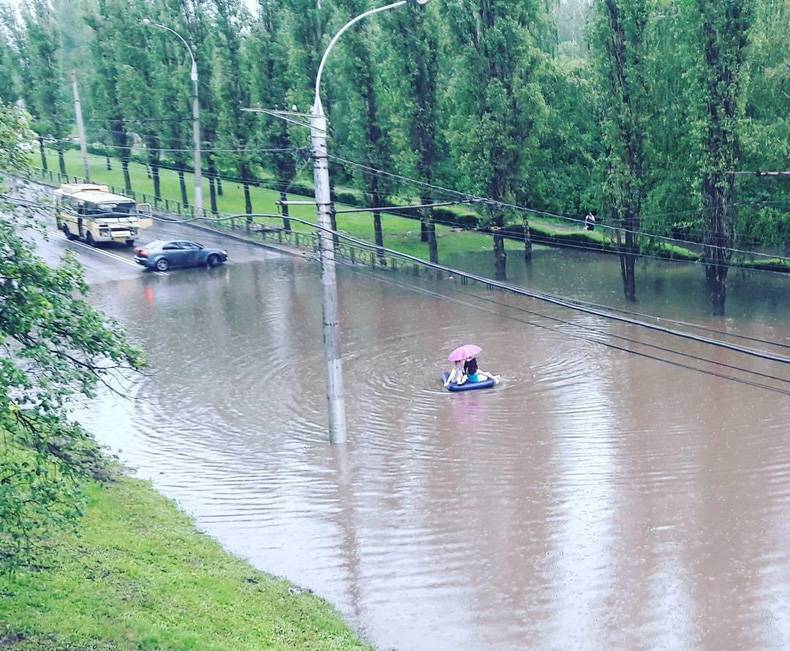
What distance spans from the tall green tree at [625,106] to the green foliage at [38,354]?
26.4 m

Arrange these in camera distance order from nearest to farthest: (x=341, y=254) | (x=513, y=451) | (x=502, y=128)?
(x=513, y=451), (x=502, y=128), (x=341, y=254)

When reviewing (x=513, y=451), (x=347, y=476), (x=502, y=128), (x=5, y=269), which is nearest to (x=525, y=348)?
(x=513, y=451)

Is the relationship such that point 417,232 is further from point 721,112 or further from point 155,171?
point 721,112

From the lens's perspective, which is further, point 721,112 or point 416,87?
point 416,87

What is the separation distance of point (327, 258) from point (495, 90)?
21907 mm

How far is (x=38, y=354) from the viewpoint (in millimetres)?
9453

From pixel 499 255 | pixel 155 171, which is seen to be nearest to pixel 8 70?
pixel 155 171

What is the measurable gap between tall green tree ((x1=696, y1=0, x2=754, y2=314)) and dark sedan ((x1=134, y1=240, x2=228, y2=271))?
805 inches

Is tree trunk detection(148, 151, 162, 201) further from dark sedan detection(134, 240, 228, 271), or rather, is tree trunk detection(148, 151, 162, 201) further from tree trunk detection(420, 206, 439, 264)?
tree trunk detection(420, 206, 439, 264)

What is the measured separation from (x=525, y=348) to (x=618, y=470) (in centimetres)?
1001

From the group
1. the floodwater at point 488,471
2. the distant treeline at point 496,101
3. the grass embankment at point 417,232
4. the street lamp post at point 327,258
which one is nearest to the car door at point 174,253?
the distant treeline at point 496,101

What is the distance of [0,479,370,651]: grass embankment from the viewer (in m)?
10.8

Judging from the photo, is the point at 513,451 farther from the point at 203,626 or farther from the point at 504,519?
the point at 203,626

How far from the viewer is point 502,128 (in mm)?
38969
